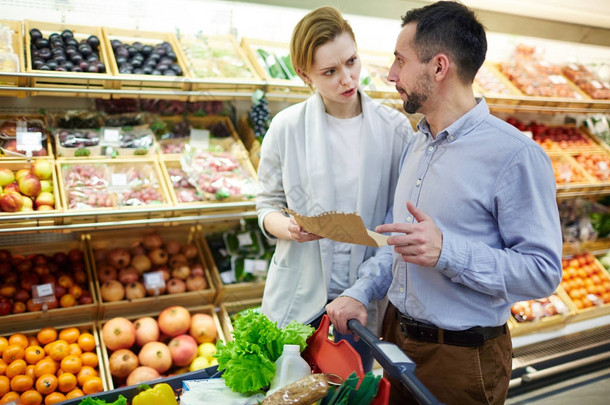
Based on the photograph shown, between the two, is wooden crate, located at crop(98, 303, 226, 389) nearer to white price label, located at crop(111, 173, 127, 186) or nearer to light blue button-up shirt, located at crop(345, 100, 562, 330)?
white price label, located at crop(111, 173, 127, 186)

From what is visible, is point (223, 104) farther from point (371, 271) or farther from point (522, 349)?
point (522, 349)

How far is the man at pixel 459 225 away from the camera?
4.48 feet

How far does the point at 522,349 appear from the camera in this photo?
3.47 meters

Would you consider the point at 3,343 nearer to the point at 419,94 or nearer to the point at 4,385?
the point at 4,385

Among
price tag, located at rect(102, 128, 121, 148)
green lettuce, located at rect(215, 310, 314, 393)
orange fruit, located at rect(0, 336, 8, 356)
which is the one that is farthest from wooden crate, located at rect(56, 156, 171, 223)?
green lettuce, located at rect(215, 310, 314, 393)

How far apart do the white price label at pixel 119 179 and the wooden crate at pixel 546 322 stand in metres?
2.72

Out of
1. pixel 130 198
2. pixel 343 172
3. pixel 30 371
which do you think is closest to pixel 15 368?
pixel 30 371

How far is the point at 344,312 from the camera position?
1581mm

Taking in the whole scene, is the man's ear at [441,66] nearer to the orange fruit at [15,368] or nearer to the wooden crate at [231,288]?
the wooden crate at [231,288]

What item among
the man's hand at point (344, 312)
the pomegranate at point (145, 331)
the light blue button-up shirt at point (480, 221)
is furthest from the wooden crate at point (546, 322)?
the pomegranate at point (145, 331)

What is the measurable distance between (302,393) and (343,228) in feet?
1.32

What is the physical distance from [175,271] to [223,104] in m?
1.16

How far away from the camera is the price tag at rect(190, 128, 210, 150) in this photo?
317 centimetres

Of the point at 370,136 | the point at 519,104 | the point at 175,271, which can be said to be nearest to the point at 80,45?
the point at 175,271
